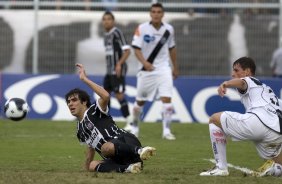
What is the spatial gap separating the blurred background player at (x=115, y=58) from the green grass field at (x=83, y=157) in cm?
97

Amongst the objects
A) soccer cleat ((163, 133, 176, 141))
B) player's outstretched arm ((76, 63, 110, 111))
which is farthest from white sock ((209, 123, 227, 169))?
soccer cleat ((163, 133, 176, 141))

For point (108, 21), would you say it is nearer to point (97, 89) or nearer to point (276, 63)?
point (276, 63)

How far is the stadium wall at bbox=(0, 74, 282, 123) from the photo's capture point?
2084 cm

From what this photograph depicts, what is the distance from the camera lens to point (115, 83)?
1861 centimetres

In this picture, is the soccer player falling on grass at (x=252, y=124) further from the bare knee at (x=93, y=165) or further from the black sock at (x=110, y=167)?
the bare knee at (x=93, y=165)

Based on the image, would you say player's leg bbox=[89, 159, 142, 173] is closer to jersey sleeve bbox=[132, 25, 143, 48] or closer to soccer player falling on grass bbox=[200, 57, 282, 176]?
soccer player falling on grass bbox=[200, 57, 282, 176]

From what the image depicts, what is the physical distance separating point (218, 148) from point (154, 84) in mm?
6397

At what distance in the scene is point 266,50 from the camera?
2253 centimetres

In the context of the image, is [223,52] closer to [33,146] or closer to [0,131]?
[0,131]

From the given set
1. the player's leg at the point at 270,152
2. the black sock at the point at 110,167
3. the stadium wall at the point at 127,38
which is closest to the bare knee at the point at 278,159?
the player's leg at the point at 270,152

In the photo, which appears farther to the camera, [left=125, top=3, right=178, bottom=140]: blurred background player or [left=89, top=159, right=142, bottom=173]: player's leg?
[left=125, top=3, right=178, bottom=140]: blurred background player

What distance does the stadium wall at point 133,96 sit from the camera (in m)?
20.8

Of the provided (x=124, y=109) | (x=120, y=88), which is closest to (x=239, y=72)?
(x=124, y=109)

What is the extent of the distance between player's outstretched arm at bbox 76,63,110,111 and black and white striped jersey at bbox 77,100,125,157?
138 millimetres
